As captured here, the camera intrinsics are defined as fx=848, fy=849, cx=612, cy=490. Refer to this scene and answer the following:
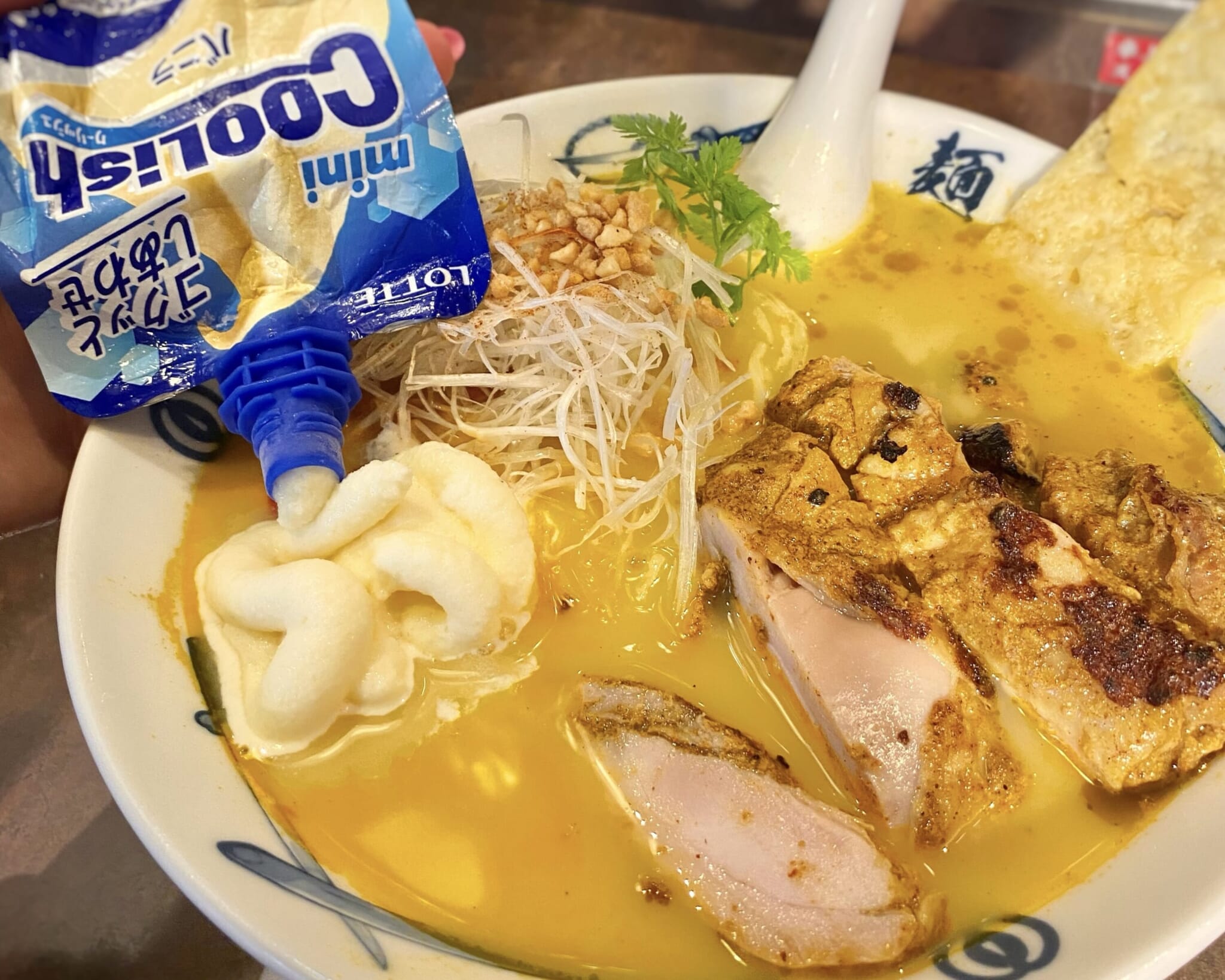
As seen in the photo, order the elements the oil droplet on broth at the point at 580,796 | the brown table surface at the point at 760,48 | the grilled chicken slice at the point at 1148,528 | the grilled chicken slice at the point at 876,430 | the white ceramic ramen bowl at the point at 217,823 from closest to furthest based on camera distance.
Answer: the white ceramic ramen bowl at the point at 217,823
the oil droplet on broth at the point at 580,796
the grilled chicken slice at the point at 1148,528
the grilled chicken slice at the point at 876,430
the brown table surface at the point at 760,48

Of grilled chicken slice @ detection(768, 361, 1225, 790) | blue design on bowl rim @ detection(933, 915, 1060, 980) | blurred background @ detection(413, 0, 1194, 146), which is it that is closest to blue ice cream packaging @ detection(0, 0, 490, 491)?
grilled chicken slice @ detection(768, 361, 1225, 790)

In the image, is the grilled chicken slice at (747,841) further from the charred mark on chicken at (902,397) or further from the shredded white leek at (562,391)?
the charred mark on chicken at (902,397)

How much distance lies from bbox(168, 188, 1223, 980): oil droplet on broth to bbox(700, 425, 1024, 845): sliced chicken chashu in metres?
0.06

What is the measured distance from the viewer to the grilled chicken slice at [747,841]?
3.74 ft

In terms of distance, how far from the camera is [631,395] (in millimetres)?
1709

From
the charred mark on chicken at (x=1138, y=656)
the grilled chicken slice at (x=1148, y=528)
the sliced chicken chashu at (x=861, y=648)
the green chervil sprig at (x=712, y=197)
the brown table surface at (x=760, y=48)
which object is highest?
the brown table surface at (x=760, y=48)

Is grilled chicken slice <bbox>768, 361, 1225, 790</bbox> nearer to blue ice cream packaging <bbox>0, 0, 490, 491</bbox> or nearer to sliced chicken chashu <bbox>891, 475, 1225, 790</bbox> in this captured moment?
sliced chicken chashu <bbox>891, 475, 1225, 790</bbox>

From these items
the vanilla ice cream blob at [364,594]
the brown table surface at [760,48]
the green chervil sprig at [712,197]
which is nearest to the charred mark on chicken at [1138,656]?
the vanilla ice cream blob at [364,594]

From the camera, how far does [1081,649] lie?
4.07 feet

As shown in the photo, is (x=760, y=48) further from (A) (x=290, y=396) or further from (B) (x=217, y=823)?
(B) (x=217, y=823)

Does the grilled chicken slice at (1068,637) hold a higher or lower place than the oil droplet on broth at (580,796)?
higher

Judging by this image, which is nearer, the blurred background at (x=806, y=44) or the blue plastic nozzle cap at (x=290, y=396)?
the blue plastic nozzle cap at (x=290, y=396)

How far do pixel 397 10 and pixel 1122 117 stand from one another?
163 cm

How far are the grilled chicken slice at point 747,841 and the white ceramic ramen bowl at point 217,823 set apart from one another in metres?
0.10
